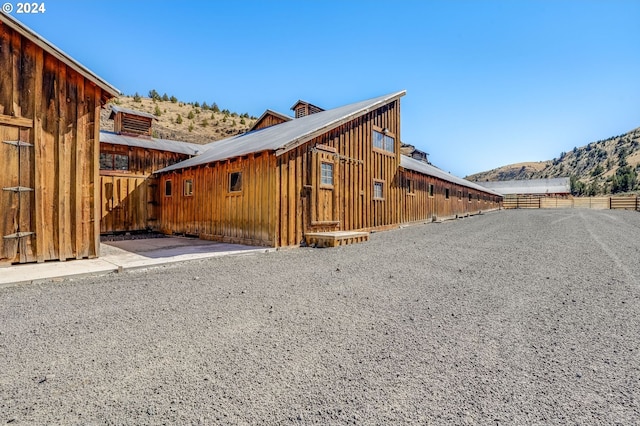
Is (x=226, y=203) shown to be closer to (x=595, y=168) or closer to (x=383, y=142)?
(x=383, y=142)

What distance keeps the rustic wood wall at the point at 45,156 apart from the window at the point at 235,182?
4138mm

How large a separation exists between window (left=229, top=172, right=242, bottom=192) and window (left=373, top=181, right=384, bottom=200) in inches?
248

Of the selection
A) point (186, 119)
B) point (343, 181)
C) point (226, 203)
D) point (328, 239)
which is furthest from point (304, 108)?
point (186, 119)

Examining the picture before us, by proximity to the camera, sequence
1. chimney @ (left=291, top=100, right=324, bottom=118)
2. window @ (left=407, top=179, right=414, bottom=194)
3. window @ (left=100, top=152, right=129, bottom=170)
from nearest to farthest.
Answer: window @ (left=100, top=152, right=129, bottom=170)
window @ (left=407, top=179, right=414, bottom=194)
chimney @ (left=291, top=100, right=324, bottom=118)

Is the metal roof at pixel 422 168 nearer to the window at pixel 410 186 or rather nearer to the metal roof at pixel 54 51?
the window at pixel 410 186

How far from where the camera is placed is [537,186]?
55562 mm

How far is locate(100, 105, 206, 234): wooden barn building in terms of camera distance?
543 inches

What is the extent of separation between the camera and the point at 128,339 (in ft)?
10.6

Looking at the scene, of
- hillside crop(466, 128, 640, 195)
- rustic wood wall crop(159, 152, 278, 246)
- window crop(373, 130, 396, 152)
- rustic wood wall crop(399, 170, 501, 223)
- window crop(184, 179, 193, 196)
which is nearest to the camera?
rustic wood wall crop(159, 152, 278, 246)

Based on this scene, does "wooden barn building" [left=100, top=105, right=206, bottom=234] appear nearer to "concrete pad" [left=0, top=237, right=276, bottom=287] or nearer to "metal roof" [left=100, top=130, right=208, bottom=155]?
"metal roof" [left=100, top=130, right=208, bottom=155]

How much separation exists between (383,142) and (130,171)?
12075 mm

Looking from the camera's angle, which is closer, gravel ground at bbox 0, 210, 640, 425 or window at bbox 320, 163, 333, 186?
gravel ground at bbox 0, 210, 640, 425

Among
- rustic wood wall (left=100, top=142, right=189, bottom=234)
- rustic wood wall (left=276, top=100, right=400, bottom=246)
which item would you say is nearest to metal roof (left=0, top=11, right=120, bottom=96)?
rustic wood wall (left=276, top=100, right=400, bottom=246)

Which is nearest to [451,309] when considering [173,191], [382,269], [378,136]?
[382,269]
